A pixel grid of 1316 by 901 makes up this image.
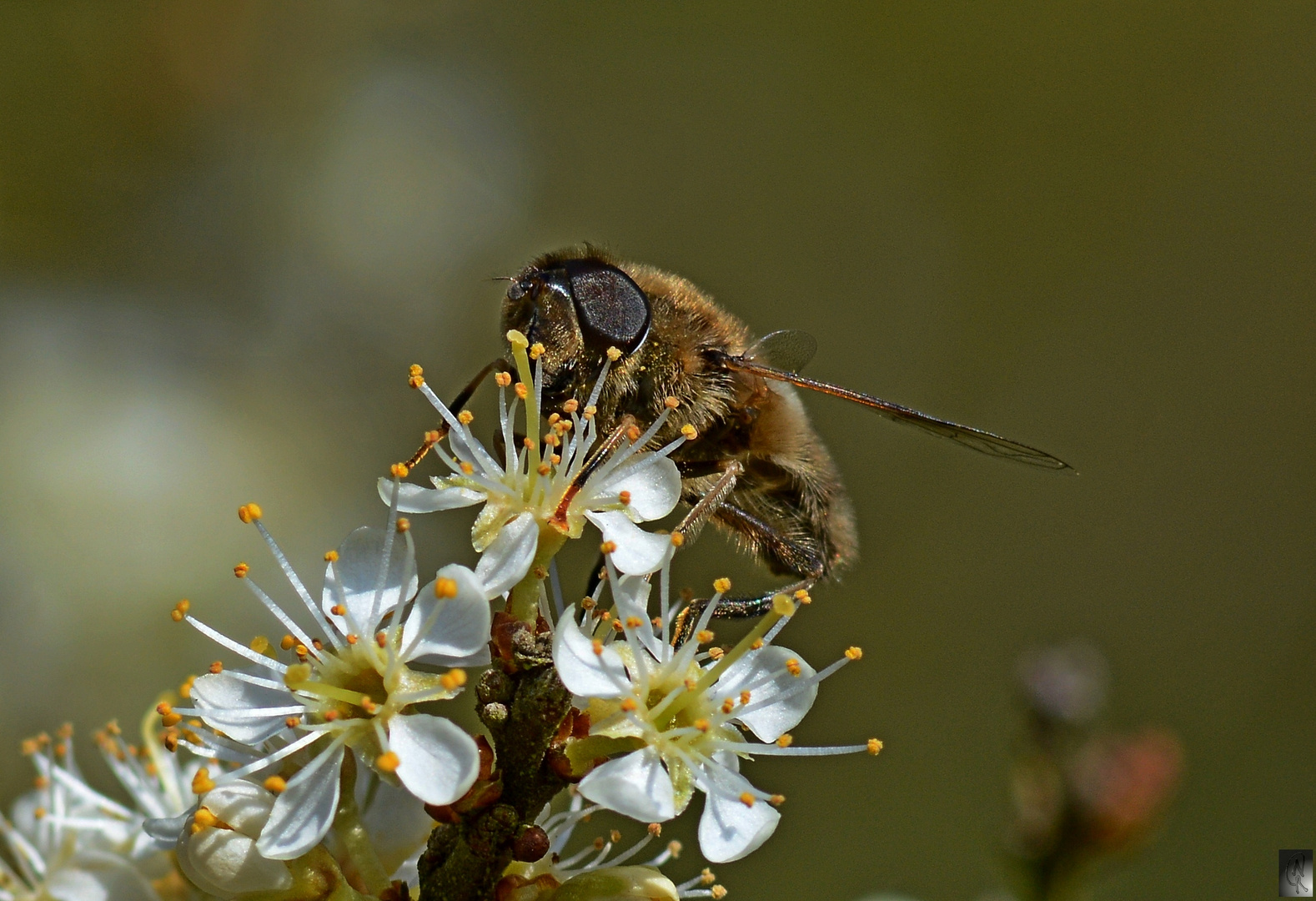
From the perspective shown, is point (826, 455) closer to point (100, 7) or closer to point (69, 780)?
point (69, 780)

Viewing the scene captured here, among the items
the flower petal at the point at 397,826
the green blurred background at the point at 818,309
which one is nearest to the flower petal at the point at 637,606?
the flower petal at the point at 397,826

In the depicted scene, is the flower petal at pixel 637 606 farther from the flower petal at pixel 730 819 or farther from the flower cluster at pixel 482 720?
the flower petal at pixel 730 819

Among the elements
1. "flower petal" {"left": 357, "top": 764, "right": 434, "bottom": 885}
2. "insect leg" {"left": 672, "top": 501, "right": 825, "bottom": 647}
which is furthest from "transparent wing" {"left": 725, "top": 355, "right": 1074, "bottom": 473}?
"flower petal" {"left": 357, "top": 764, "right": 434, "bottom": 885}

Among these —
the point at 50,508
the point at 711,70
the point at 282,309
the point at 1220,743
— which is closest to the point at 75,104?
the point at 282,309

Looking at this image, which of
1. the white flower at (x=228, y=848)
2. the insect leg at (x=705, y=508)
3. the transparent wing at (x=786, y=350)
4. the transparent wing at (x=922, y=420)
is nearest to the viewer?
the white flower at (x=228, y=848)

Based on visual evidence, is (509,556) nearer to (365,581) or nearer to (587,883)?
(365,581)

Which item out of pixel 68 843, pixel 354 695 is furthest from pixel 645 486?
pixel 68 843
